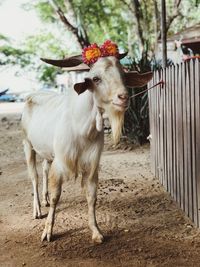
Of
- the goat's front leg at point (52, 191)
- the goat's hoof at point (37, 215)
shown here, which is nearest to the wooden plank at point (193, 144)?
the goat's front leg at point (52, 191)

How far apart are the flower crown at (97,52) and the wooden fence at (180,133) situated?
3.33ft

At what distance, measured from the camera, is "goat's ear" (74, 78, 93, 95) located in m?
3.97

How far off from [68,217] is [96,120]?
64.3 inches

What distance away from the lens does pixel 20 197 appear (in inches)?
253

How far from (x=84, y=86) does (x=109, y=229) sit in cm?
183

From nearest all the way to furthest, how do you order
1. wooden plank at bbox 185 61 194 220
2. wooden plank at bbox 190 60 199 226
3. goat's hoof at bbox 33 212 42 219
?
wooden plank at bbox 190 60 199 226, wooden plank at bbox 185 61 194 220, goat's hoof at bbox 33 212 42 219

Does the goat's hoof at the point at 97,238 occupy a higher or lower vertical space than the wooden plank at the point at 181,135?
lower

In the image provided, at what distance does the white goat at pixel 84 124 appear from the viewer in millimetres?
3953

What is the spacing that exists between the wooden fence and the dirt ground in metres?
0.25

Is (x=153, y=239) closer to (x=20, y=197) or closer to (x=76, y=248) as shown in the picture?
(x=76, y=248)

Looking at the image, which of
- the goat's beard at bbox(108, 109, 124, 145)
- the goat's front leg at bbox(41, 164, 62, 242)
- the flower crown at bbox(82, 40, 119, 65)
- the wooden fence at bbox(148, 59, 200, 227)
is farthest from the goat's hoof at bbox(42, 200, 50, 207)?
the flower crown at bbox(82, 40, 119, 65)

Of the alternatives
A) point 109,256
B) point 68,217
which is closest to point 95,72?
point 109,256

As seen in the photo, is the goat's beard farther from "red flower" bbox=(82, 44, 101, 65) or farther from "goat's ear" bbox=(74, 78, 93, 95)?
"red flower" bbox=(82, 44, 101, 65)

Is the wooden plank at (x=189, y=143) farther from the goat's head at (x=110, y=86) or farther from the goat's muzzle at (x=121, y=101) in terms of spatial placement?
the goat's muzzle at (x=121, y=101)
